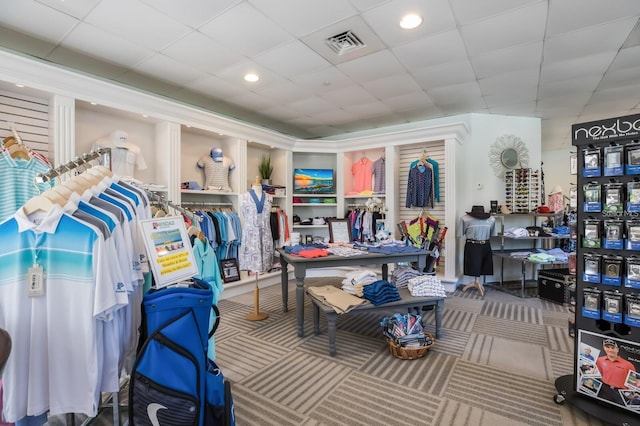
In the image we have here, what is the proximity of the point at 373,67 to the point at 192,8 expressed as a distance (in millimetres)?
2054

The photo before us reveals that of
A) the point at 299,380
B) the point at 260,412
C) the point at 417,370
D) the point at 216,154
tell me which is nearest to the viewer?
the point at 260,412

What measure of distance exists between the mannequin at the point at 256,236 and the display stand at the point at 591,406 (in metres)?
2.86

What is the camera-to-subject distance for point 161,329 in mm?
1422

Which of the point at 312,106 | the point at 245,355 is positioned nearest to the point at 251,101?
the point at 312,106

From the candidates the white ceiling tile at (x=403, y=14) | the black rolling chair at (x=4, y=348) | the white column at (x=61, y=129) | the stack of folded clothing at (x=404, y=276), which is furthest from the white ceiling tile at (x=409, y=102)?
the black rolling chair at (x=4, y=348)

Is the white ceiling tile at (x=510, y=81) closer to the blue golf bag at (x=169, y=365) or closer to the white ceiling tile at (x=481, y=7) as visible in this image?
the white ceiling tile at (x=481, y=7)

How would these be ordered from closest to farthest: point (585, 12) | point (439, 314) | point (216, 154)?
1. point (585, 12)
2. point (439, 314)
3. point (216, 154)

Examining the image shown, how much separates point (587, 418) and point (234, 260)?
165 inches

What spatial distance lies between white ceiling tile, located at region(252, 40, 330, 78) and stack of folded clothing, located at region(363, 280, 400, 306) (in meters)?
2.56

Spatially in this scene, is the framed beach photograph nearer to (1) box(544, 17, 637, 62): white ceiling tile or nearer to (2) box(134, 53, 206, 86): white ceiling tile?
(2) box(134, 53, 206, 86): white ceiling tile

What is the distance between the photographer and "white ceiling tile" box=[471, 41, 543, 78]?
10.9 feet

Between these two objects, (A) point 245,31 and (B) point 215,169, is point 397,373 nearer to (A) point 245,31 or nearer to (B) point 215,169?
(A) point 245,31

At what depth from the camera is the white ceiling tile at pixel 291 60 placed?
10.9 feet

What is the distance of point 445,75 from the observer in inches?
156
